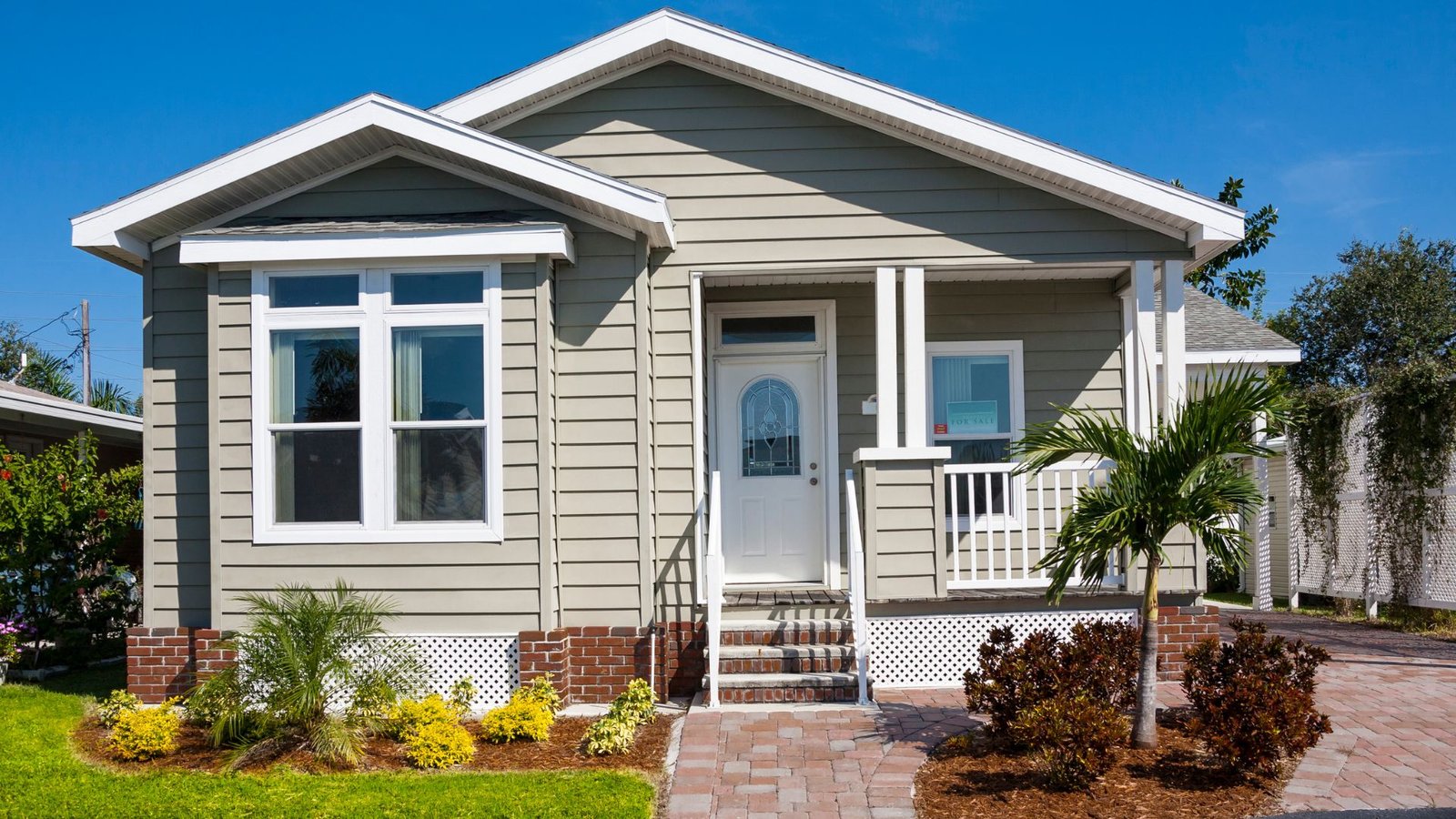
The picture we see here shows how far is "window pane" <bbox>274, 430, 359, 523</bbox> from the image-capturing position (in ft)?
23.8

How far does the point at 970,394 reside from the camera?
9.02 meters

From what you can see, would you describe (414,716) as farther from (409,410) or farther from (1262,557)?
(1262,557)

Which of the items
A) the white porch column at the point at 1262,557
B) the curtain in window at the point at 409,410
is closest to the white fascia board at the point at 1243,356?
the white porch column at the point at 1262,557

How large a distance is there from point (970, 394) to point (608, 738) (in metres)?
4.36

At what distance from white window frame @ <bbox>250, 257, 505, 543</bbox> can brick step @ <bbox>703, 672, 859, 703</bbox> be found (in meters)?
1.80

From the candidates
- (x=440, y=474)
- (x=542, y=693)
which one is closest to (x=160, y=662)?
(x=440, y=474)

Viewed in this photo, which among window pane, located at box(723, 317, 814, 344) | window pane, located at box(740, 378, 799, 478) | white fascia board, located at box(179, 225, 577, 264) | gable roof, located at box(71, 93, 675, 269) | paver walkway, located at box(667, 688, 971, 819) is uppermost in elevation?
gable roof, located at box(71, 93, 675, 269)

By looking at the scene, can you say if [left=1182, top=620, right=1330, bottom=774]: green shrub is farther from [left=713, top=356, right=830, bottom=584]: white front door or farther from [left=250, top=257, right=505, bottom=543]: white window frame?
[left=250, top=257, right=505, bottom=543]: white window frame

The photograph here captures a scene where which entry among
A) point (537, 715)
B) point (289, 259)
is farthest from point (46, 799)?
point (289, 259)

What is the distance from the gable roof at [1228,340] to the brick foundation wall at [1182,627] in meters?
4.29

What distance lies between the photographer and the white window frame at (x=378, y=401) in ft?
23.6

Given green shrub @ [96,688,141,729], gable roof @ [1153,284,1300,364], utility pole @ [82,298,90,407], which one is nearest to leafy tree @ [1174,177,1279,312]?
gable roof @ [1153,284,1300,364]

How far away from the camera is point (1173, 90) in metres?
19.6

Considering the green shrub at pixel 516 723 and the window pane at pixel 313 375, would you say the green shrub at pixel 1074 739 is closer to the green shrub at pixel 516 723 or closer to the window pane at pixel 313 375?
the green shrub at pixel 516 723
